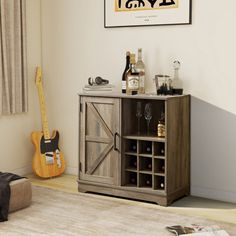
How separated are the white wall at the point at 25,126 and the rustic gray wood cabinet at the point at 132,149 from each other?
0.87 m

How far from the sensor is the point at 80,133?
4684mm

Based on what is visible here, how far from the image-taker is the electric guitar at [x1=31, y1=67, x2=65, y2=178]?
5156mm

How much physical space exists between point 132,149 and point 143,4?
4.27 ft

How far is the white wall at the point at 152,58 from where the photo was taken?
438 cm

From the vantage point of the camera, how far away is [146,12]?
185 inches

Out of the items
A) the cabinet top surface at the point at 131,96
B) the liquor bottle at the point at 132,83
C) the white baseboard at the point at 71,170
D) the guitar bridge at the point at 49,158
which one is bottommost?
the white baseboard at the point at 71,170

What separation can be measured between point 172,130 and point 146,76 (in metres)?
0.72

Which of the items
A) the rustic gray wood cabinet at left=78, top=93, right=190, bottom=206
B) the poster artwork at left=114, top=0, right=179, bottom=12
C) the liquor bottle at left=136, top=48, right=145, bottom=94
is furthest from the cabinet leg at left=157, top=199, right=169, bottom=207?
the poster artwork at left=114, top=0, right=179, bottom=12

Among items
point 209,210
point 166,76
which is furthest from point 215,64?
point 209,210

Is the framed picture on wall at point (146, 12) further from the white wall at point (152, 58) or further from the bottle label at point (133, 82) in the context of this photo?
the bottle label at point (133, 82)

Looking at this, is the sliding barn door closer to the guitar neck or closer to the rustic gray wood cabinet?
the rustic gray wood cabinet

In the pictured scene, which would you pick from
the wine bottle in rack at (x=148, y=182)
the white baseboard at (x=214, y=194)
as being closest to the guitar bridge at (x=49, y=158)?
the wine bottle in rack at (x=148, y=182)

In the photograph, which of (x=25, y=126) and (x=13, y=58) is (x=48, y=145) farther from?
(x=13, y=58)

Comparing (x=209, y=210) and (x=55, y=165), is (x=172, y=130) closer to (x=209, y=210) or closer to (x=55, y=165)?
(x=209, y=210)
